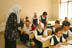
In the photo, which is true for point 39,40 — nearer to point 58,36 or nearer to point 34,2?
point 58,36

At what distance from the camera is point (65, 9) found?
898 cm

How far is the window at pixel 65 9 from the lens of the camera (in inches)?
343

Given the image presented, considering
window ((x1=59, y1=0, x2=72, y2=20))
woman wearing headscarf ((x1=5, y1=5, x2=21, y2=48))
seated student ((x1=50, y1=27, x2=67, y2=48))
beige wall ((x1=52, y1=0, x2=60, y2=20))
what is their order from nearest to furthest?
seated student ((x1=50, y1=27, x2=67, y2=48)) < woman wearing headscarf ((x1=5, y1=5, x2=21, y2=48)) < window ((x1=59, y1=0, x2=72, y2=20)) < beige wall ((x1=52, y1=0, x2=60, y2=20))

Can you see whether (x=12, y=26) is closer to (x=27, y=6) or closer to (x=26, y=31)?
(x=26, y=31)

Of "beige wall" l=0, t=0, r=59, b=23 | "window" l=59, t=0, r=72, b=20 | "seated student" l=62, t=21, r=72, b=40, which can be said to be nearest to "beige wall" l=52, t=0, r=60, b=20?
"beige wall" l=0, t=0, r=59, b=23

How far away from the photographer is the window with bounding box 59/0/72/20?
870 cm

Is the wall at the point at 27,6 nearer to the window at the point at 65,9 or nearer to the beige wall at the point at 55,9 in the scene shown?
the beige wall at the point at 55,9

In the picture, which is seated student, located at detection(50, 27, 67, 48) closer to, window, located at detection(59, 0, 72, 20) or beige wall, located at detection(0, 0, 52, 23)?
beige wall, located at detection(0, 0, 52, 23)

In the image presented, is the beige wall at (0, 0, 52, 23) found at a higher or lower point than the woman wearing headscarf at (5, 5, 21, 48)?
higher

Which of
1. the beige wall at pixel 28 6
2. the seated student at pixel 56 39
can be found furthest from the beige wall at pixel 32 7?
the seated student at pixel 56 39

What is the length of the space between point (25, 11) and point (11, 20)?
5.22 meters

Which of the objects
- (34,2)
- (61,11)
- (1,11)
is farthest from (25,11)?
(61,11)

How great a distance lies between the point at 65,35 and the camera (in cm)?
381

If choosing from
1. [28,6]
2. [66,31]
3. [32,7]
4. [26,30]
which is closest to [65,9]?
[32,7]
